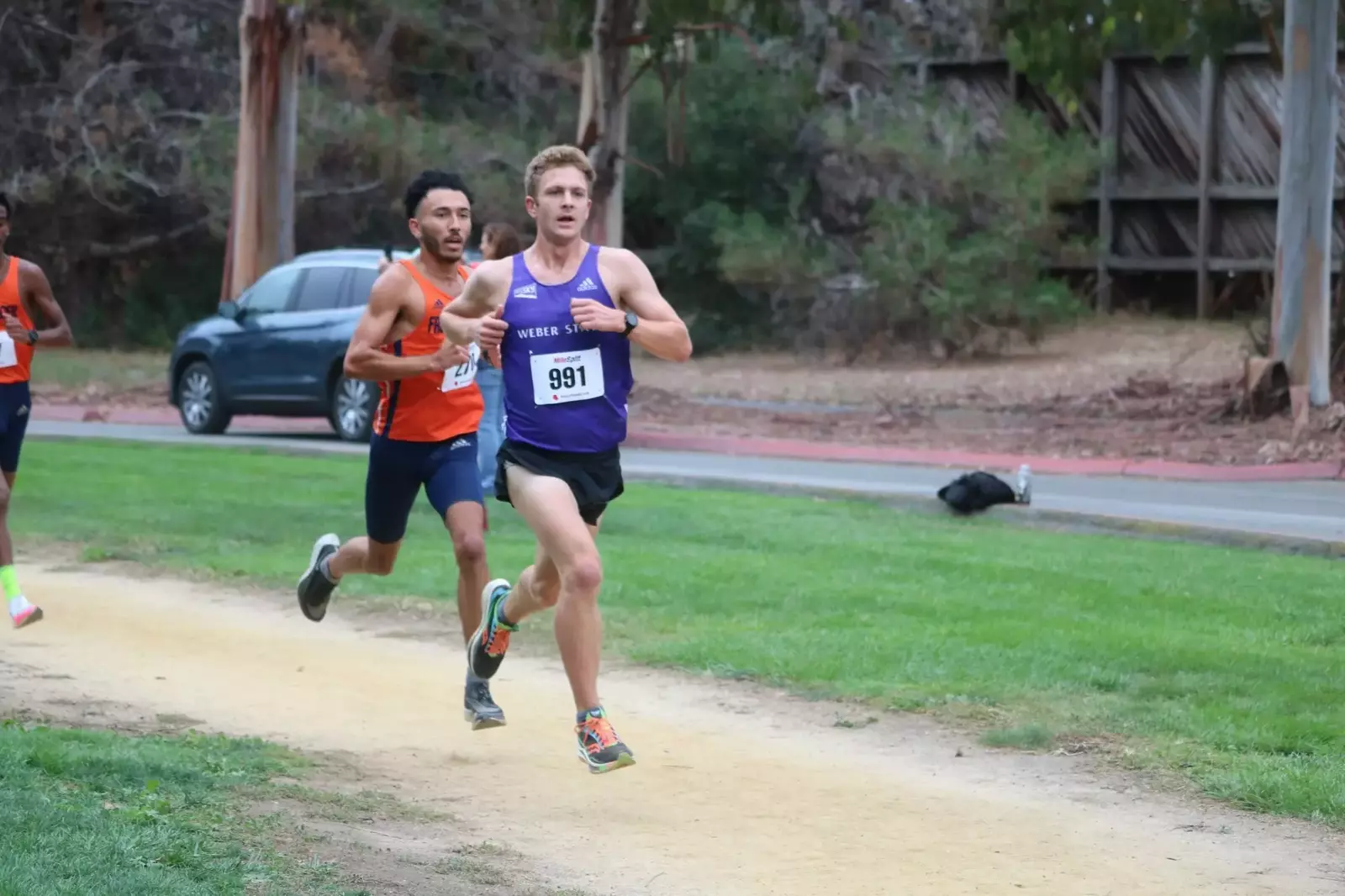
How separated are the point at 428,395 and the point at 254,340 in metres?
13.5

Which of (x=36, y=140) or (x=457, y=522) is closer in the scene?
(x=457, y=522)

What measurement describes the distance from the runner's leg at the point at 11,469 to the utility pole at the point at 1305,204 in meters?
13.9

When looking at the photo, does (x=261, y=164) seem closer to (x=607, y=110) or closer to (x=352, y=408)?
(x=607, y=110)

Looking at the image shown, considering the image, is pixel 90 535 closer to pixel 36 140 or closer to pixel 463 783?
pixel 463 783

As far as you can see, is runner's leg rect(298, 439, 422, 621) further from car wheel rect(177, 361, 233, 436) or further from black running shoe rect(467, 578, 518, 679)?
car wheel rect(177, 361, 233, 436)

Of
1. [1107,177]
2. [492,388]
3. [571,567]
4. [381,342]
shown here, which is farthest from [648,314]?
[1107,177]

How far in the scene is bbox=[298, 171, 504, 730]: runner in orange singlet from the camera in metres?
7.87

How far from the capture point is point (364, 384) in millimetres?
20062

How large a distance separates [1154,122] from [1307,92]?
9.84m

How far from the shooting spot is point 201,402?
22.0 meters

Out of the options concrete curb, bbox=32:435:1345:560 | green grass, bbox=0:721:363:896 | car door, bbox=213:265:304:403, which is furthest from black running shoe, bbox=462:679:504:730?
car door, bbox=213:265:304:403

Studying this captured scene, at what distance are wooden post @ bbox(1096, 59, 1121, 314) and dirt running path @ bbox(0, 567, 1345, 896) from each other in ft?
71.8

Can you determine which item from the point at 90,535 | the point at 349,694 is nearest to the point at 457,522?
the point at 349,694

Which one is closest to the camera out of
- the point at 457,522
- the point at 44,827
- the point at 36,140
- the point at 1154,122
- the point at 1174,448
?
the point at 44,827
